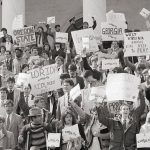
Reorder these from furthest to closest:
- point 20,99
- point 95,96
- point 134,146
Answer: point 20,99, point 95,96, point 134,146

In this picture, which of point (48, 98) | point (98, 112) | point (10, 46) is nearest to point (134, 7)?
point (10, 46)

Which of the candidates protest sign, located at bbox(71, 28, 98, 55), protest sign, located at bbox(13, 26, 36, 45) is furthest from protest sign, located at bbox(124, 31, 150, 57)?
protest sign, located at bbox(13, 26, 36, 45)

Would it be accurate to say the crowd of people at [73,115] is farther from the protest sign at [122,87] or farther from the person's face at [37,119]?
the protest sign at [122,87]

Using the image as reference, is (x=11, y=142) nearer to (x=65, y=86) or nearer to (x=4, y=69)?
(x=65, y=86)

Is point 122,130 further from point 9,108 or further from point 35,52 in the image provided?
point 35,52

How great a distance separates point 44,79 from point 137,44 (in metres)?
2.75

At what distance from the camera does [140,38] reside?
2014 centimetres

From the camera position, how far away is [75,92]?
55.7 ft

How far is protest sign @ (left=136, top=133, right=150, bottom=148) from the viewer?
1525 centimetres

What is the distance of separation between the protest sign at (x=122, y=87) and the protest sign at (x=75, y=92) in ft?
2.36

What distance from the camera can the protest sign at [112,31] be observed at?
2303 centimetres

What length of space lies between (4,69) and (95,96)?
5.47 m

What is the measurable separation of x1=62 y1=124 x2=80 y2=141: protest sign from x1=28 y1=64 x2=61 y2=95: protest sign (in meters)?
2.78

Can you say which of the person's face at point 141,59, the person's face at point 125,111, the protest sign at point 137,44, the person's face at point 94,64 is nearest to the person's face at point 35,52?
the person's face at point 94,64
